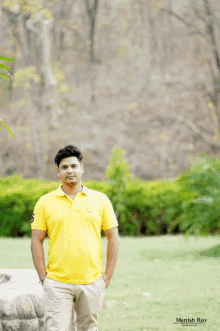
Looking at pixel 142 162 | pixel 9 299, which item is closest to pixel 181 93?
pixel 142 162

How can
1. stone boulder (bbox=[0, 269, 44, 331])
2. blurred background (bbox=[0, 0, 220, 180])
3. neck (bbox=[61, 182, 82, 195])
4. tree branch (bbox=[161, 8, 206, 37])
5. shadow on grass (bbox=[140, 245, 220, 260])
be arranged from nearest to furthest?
neck (bbox=[61, 182, 82, 195]) → stone boulder (bbox=[0, 269, 44, 331]) → shadow on grass (bbox=[140, 245, 220, 260]) → tree branch (bbox=[161, 8, 206, 37]) → blurred background (bbox=[0, 0, 220, 180])

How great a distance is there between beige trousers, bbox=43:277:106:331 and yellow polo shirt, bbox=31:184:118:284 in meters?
0.04

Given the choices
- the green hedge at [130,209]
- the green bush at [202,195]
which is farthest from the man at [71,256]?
the green hedge at [130,209]

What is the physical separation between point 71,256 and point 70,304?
0.90 ft

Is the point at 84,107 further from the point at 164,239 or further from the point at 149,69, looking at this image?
the point at 164,239

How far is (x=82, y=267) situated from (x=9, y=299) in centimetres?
81

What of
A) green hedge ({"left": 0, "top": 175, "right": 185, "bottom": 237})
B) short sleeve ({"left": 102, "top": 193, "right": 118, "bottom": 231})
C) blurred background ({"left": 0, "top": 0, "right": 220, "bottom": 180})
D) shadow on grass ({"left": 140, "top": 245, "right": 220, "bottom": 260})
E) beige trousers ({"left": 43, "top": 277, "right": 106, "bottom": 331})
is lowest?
shadow on grass ({"left": 140, "top": 245, "right": 220, "bottom": 260})

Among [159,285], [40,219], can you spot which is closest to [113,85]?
[159,285]

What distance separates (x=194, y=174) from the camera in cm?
773

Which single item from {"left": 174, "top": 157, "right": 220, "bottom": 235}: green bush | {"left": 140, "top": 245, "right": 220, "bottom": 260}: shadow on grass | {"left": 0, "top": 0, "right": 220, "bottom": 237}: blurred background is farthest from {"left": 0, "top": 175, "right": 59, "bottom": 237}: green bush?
{"left": 0, "top": 0, "right": 220, "bottom": 237}: blurred background

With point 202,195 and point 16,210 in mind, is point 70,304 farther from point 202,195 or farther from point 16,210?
point 16,210

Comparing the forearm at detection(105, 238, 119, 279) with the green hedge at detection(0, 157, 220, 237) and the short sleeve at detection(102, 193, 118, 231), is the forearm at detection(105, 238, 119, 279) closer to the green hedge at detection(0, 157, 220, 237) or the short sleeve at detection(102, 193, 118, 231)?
the short sleeve at detection(102, 193, 118, 231)

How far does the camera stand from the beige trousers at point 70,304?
8.19 feet

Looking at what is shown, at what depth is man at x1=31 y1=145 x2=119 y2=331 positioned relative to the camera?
252 centimetres
